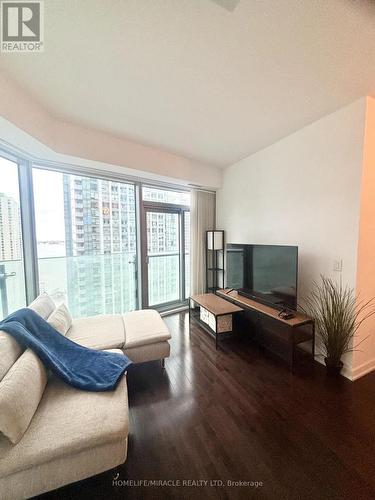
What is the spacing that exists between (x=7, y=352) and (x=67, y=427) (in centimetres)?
59

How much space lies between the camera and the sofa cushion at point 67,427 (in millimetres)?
874

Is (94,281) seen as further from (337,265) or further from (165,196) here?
(337,265)

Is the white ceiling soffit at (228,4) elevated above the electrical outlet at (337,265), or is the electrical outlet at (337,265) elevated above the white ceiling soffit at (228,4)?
the white ceiling soffit at (228,4)

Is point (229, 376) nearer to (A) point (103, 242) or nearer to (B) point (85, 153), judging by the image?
(A) point (103, 242)

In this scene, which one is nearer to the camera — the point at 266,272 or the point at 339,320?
the point at 339,320

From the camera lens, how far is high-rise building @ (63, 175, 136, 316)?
8.99 feet

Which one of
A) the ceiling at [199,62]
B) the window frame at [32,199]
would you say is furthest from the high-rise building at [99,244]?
the ceiling at [199,62]

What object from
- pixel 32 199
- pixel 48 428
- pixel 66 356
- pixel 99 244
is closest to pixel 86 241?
pixel 99 244

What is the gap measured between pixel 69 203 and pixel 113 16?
214 centimetres

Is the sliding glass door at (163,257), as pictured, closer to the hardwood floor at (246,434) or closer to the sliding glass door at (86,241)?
the sliding glass door at (86,241)

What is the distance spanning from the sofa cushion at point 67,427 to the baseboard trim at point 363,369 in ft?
7.12

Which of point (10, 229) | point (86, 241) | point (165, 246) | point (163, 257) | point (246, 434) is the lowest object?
point (246, 434)

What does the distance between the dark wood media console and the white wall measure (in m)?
0.40

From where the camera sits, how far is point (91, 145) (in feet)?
7.55
